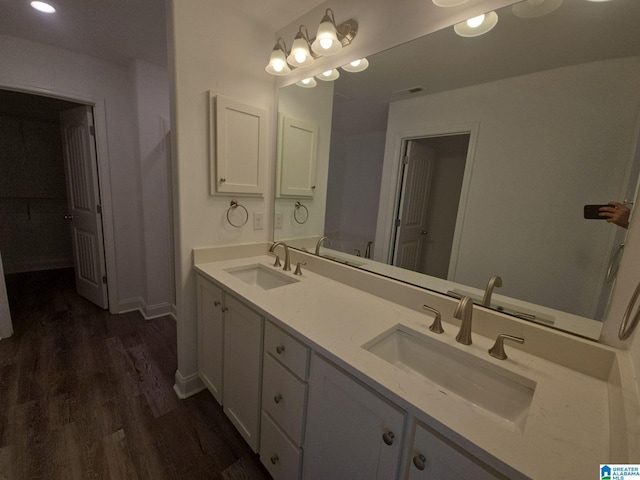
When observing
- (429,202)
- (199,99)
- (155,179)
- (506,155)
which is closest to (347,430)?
(429,202)

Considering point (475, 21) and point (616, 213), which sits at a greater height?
point (475, 21)

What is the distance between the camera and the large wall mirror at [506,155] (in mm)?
822

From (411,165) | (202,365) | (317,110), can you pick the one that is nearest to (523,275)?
(411,165)

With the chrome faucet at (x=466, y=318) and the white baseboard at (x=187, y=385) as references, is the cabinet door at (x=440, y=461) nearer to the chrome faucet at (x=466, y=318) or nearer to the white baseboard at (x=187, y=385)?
the chrome faucet at (x=466, y=318)

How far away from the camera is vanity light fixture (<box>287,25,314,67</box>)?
142cm

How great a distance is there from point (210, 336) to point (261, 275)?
477mm

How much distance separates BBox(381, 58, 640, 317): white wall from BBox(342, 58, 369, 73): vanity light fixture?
452mm

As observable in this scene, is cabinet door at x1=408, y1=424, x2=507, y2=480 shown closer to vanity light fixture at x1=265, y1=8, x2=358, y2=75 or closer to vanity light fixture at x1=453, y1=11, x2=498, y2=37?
vanity light fixture at x1=453, y1=11, x2=498, y2=37

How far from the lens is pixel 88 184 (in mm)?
2602

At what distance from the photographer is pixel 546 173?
926mm

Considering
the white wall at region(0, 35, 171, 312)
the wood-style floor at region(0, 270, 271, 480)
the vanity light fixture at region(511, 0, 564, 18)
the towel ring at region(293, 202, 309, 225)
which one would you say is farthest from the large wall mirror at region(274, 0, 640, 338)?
the white wall at region(0, 35, 171, 312)

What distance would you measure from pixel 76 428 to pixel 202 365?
26.1 inches

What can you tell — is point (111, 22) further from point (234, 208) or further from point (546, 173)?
point (546, 173)

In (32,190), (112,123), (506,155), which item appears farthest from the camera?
(32,190)
